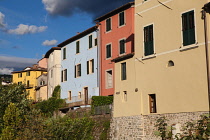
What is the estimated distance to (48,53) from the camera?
61406 mm

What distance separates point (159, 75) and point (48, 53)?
1521 inches

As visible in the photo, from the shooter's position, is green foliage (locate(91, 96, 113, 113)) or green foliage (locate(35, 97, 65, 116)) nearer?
green foliage (locate(91, 96, 113, 113))

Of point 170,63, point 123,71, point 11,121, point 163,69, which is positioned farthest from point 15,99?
point 170,63

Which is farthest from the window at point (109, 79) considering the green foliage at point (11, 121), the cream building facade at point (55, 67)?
the cream building facade at point (55, 67)

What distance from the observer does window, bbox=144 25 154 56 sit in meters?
25.9

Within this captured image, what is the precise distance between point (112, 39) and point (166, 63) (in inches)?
723

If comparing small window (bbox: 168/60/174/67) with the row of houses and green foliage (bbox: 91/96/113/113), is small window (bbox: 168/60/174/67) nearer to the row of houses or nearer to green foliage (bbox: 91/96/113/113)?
the row of houses

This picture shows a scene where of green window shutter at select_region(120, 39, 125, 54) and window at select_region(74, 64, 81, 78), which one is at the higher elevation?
green window shutter at select_region(120, 39, 125, 54)

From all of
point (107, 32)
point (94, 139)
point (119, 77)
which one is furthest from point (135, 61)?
point (107, 32)

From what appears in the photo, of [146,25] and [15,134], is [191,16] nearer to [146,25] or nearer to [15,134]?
[146,25]

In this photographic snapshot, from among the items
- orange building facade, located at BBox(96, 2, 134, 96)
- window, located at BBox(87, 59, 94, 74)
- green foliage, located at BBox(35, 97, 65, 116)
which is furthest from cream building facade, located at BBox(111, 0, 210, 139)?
green foliage, located at BBox(35, 97, 65, 116)

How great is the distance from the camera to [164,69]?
2462 centimetres

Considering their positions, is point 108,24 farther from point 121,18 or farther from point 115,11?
point 121,18

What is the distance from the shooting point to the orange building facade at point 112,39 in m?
39.7
